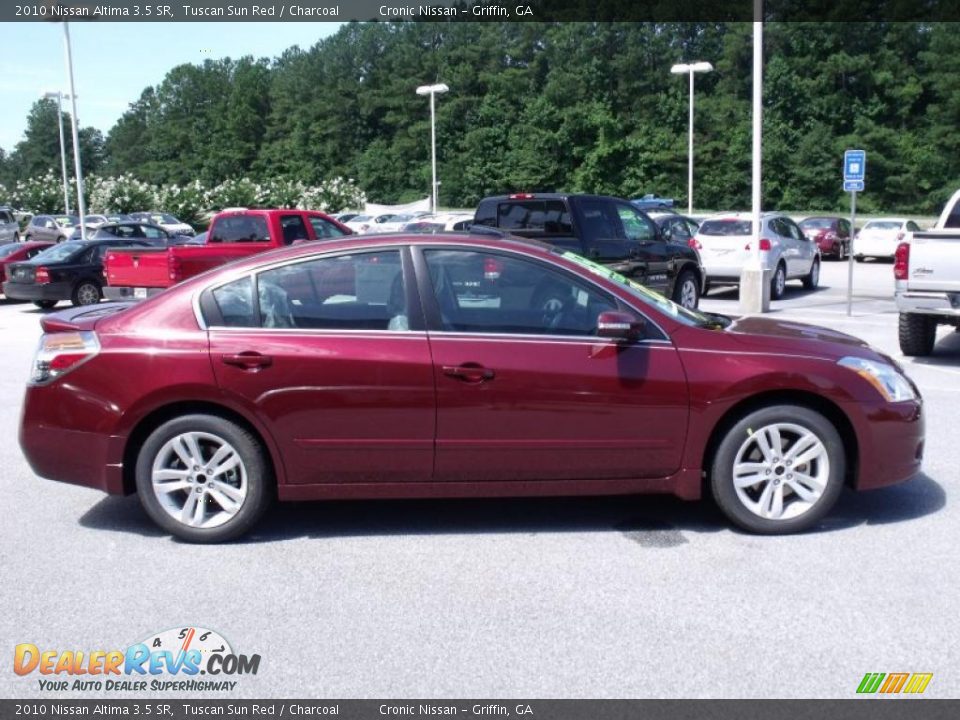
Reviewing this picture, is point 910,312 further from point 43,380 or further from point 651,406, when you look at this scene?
point 43,380

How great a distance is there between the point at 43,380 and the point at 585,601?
3.14m

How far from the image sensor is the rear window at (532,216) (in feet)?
46.4

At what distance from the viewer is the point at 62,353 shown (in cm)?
557

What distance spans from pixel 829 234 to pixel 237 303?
101ft

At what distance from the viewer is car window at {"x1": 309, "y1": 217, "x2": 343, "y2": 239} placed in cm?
1860

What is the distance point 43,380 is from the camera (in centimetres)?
557

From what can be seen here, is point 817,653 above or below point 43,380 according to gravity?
below

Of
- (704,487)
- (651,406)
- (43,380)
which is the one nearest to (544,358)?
(651,406)

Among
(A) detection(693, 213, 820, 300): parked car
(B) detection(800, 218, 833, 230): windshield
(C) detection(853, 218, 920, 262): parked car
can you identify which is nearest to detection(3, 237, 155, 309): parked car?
(A) detection(693, 213, 820, 300): parked car

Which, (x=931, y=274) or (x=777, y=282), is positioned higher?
(x=931, y=274)

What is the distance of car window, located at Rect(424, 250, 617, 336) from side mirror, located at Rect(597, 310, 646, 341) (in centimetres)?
11

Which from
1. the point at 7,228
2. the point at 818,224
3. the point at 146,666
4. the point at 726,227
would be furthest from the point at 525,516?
the point at 7,228

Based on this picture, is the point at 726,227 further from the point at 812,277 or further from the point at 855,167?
the point at 855,167

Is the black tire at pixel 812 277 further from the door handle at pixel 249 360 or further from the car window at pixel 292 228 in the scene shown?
the door handle at pixel 249 360
